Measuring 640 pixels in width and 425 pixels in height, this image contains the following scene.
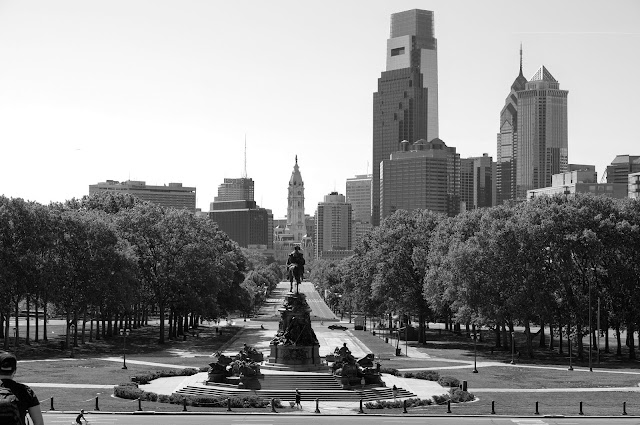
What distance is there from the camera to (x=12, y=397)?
1416 centimetres

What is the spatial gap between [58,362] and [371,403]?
36.5 m

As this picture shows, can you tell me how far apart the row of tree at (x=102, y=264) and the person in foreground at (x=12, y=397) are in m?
76.7

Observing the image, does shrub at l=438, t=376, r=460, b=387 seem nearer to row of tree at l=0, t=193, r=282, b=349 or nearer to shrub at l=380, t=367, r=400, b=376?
shrub at l=380, t=367, r=400, b=376

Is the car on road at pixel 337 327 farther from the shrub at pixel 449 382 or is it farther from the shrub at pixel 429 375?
the shrub at pixel 449 382

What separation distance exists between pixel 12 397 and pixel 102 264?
84.2 metres

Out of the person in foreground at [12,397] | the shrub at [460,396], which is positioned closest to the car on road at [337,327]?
the shrub at [460,396]

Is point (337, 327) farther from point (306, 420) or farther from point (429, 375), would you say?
point (306, 420)

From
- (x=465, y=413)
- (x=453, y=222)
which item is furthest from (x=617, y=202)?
(x=465, y=413)

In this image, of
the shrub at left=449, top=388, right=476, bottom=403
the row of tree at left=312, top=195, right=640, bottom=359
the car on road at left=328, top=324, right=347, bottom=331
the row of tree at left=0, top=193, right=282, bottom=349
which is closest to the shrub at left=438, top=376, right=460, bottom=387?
the shrub at left=449, top=388, right=476, bottom=403

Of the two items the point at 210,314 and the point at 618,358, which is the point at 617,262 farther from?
the point at 210,314

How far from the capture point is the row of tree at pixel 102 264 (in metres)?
91.4

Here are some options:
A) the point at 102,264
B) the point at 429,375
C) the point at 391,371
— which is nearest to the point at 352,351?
the point at 391,371

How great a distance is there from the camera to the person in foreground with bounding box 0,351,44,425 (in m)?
14.1

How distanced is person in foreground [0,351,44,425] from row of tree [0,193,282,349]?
76722 mm
